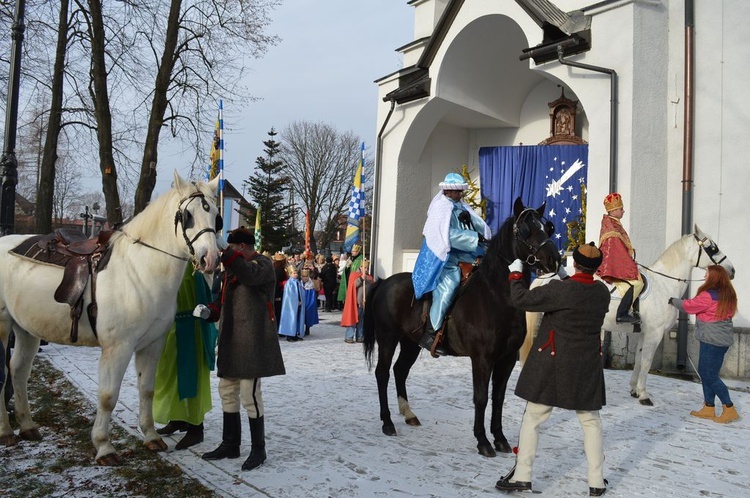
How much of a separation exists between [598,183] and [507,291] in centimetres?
571

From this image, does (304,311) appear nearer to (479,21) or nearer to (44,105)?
(479,21)

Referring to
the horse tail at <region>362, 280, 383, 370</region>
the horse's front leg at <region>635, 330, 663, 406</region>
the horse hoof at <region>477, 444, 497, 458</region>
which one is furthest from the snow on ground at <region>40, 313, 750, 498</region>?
the horse tail at <region>362, 280, 383, 370</region>

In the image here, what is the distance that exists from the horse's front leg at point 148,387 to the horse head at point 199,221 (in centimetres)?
108

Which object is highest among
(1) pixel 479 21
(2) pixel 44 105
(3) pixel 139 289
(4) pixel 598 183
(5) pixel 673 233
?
(1) pixel 479 21

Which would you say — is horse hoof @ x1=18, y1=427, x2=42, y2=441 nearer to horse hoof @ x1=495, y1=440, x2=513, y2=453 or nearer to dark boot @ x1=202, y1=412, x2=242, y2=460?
dark boot @ x1=202, y1=412, x2=242, y2=460

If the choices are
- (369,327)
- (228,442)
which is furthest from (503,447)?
(228,442)

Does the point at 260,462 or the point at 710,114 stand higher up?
the point at 710,114

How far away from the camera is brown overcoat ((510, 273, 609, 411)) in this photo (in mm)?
3936

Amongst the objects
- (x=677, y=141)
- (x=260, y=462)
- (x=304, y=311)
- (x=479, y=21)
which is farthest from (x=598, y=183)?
(x=260, y=462)

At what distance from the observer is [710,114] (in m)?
9.42

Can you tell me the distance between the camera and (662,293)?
25.6ft

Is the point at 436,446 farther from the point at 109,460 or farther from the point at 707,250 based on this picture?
the point at 707,250

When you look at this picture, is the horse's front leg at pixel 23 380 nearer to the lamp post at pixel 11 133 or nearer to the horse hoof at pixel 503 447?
the lamp post at pixel 11 133

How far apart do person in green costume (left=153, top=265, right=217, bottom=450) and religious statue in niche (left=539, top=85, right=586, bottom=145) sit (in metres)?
10.3
